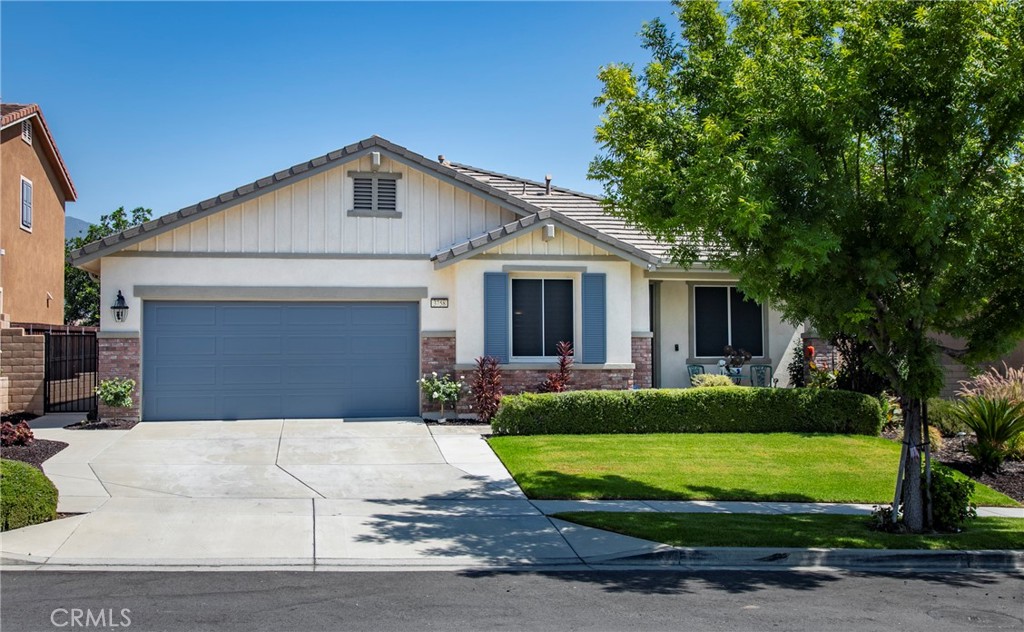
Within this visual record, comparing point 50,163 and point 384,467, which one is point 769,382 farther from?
point 50,163

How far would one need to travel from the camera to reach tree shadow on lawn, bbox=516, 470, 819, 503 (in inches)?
454

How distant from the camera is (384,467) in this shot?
1305 centimetres

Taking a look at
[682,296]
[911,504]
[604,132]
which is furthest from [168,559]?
[682,296]

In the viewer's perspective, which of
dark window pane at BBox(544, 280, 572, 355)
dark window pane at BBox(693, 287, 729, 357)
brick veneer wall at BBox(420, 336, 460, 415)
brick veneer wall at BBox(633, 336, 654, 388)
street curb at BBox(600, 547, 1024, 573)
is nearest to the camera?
street curb at BBox(600, 547, 1024, 573)

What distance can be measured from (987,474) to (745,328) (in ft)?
22.9

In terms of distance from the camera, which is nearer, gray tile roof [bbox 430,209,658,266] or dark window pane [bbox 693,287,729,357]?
gray tile roof [bbox 430,209,658,266]

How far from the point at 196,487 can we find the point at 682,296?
12279 mm

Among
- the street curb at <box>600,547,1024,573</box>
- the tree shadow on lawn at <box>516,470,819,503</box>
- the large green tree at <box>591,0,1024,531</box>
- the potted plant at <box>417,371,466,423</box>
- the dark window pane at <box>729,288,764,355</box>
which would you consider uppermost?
the large green tree at <box>591,0,1024,531</box>

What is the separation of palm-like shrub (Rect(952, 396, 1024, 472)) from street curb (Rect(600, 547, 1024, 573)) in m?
5.55

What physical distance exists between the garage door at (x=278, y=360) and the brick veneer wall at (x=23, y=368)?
3003 millimetres

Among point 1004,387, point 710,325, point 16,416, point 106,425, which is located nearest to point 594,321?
point 710,325

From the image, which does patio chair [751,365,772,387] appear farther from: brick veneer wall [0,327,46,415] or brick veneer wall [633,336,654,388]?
brick veneer wall [0,327,46,415]

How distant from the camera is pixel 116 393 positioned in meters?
16.2

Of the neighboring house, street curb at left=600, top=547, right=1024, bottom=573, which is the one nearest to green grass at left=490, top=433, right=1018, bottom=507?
street curb at left=600, top=547, right=1024, bottom=573
